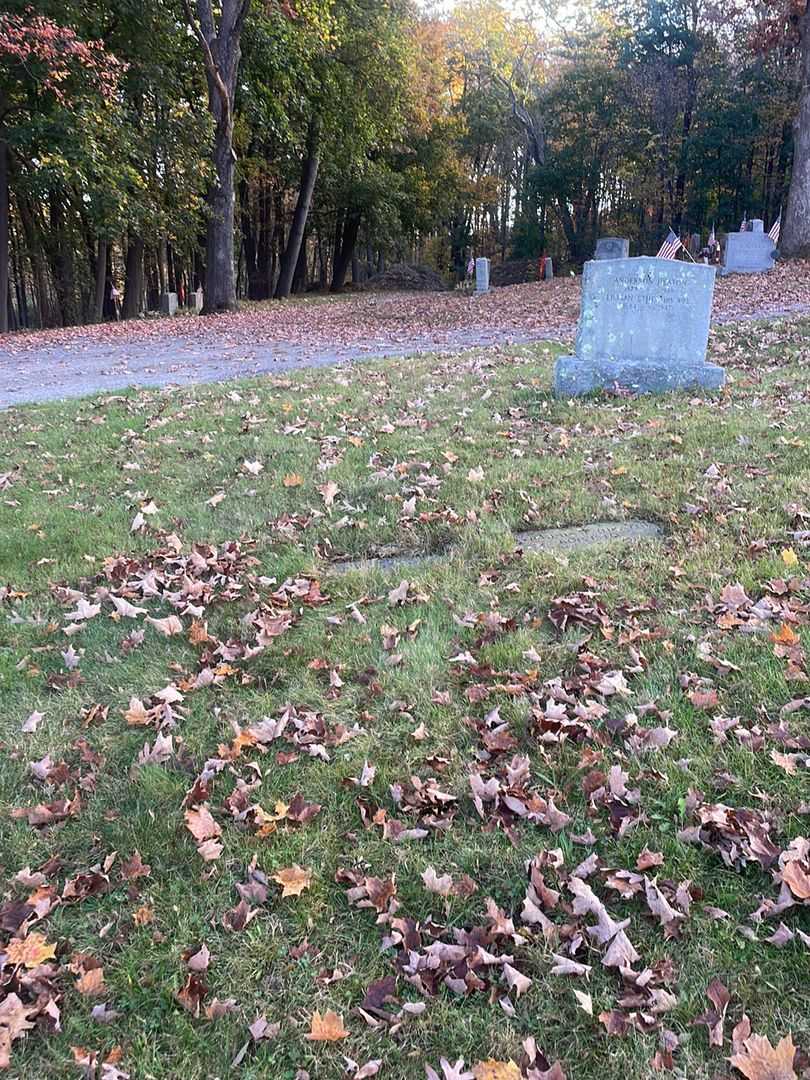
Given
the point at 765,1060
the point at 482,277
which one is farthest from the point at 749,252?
the point at 765,1060

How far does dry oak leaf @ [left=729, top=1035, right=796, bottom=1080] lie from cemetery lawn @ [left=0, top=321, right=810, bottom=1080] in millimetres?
53

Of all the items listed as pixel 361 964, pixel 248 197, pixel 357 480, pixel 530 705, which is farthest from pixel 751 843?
pixel 248 197

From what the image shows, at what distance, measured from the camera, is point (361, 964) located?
7.50ft

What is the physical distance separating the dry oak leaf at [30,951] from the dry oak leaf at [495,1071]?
1.32 metres

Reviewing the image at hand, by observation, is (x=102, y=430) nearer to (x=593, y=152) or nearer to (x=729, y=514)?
(x=729, y=514)

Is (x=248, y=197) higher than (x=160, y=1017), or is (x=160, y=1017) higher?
(x=248, y=197)

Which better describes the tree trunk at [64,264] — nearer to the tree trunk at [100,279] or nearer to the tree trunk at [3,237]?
the tree trunk at [100,279]

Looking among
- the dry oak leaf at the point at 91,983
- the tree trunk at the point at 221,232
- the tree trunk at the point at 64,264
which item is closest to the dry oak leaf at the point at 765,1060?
the dry oak leaf at the point at 91,983

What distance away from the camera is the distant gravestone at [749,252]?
783 inches

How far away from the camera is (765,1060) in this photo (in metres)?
1.88

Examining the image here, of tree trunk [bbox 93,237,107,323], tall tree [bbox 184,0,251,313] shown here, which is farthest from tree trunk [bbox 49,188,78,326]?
tall tree [bbox 184,0,251,313]

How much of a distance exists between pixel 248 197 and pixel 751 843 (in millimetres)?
39301

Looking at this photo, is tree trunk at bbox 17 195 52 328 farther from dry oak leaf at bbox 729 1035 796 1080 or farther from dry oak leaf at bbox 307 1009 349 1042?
dry oak leaf at bbox 729 1035 796 1080

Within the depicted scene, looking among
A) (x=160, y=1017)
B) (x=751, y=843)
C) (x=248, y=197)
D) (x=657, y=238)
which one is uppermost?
(x=248, y=197)
